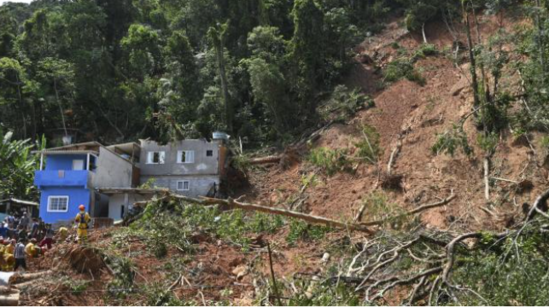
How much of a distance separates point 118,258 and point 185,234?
7.41ft

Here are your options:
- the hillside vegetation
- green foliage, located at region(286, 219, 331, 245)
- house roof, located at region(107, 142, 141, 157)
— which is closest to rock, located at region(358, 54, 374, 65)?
the hillside vegetation

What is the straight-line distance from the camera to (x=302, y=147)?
23.6 meters

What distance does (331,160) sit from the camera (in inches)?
845

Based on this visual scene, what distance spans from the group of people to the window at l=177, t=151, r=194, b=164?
628cm

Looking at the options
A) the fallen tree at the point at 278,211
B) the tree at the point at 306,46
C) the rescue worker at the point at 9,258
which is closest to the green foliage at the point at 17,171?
the tree at the point at 306,46

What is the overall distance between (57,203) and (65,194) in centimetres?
44

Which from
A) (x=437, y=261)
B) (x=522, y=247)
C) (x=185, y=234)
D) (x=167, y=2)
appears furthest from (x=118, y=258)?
(x=167, y=2)

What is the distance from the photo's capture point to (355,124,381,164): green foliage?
20617 mm

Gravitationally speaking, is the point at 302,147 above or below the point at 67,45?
below

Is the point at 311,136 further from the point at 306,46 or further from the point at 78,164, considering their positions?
the point at 78,164

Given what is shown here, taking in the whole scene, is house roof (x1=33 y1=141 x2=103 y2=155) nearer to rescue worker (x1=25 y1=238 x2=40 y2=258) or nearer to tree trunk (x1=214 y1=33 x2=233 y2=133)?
tree trunk (x1=214 y1=33 x2=233 y2=133)

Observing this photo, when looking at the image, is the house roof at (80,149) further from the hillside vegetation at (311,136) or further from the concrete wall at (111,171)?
the hillside vegetation at (311,136)

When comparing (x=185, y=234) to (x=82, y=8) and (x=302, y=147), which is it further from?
(x=82, y=8)

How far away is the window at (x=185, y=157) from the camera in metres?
23.8
